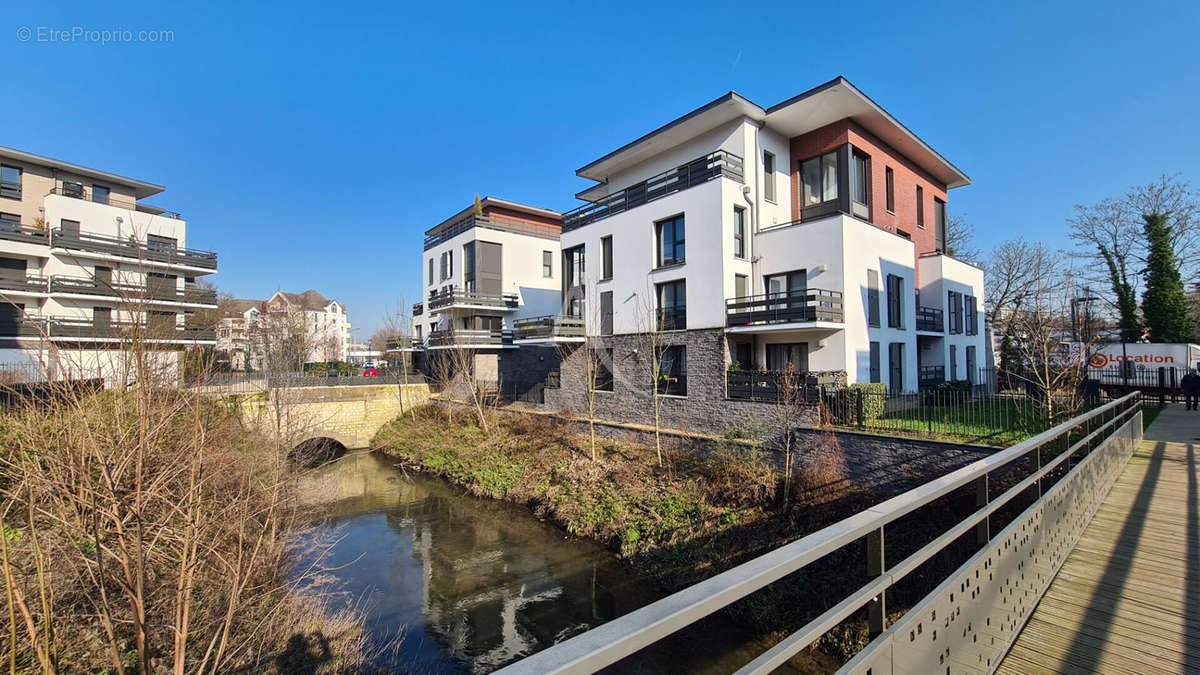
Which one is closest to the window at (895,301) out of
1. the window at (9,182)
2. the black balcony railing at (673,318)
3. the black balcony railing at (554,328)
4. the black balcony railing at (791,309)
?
the black balcony railing at (791,309)

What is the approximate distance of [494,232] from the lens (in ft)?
94.0

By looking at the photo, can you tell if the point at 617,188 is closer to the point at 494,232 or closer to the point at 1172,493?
the point at 494,232

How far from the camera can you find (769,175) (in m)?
18.5

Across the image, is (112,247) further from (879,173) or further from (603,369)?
(879,173)

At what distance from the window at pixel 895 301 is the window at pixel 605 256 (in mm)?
10317

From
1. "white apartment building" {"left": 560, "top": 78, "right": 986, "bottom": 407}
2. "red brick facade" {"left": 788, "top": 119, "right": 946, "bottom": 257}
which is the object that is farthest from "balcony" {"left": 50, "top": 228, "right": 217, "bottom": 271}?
"red brick facade" {"left": 788, "top": 119, "right": 946, "bottom": 257}

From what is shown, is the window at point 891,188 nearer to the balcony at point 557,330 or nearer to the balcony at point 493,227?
the balcony at point 557,330

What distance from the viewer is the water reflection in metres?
8.98

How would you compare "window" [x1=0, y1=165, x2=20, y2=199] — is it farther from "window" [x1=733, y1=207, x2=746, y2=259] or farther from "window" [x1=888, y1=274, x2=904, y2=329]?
"window" [x1=888, y1=274, x2=904, y2=329]

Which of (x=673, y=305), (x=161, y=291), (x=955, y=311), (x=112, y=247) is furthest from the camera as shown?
(x=112, y=247)

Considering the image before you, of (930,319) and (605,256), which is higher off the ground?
(605,256)

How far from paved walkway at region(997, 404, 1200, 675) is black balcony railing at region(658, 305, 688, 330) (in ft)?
40.2

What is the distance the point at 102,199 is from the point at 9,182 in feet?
11.2

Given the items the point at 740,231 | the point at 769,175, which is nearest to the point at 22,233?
the point at 740,231
